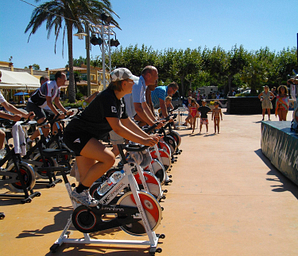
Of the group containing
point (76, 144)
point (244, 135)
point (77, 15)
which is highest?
point (77, 15)

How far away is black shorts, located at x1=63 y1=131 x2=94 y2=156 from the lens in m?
3.12

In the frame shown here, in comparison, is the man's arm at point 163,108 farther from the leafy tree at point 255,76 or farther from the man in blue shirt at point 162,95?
the leafy tree at point 255,76

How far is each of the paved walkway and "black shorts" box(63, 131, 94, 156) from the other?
1.12 m

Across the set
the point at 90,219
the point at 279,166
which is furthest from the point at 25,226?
the point at 279,166

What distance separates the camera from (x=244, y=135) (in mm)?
11961

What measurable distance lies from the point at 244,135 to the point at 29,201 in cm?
934

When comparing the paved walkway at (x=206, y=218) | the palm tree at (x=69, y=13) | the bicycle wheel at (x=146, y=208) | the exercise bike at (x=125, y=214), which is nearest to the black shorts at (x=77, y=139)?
the exercise bike at (x=125, y=214)

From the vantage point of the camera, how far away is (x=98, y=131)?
322 cm

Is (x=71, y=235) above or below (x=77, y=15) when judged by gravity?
below

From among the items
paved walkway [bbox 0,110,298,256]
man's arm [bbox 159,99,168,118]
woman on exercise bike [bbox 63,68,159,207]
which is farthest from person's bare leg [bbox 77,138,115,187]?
man's arm [bbox 159,99,168,118]

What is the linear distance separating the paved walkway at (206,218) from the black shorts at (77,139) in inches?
44.0

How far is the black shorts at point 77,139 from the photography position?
10.2 feet

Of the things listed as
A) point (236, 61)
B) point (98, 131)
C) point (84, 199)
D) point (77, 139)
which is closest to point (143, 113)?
point (98, 131)

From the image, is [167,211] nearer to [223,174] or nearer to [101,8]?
[223,174]
